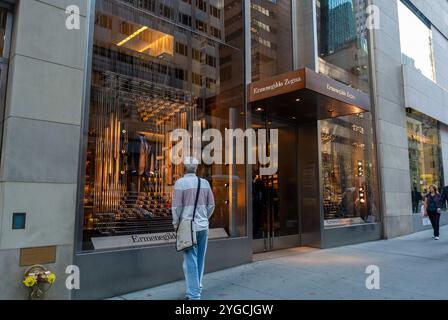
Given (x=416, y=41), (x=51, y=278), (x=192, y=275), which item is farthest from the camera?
(x=416, y=41)

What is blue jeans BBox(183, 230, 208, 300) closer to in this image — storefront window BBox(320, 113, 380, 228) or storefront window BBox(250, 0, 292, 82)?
storefront window BBox(250, 0, 292, 82)

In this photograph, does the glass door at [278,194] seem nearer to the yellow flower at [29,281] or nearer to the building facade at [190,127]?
the building facade at [190,127]

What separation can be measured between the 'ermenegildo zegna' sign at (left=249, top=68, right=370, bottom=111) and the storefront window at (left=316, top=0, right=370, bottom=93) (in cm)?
244

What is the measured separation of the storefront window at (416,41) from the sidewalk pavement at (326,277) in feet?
27.8

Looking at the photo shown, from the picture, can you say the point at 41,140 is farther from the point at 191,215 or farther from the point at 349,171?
the point at 349,171

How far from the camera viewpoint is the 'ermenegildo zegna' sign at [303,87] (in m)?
6.72

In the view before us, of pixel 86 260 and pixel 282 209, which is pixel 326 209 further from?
pixel 86 260

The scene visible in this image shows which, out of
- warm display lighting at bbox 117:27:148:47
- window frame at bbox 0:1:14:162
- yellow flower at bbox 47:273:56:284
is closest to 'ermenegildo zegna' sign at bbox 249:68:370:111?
warm display lighting at bbox 117:27:148:47

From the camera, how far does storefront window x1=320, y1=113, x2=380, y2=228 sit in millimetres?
9734

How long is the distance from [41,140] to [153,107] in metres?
2.74

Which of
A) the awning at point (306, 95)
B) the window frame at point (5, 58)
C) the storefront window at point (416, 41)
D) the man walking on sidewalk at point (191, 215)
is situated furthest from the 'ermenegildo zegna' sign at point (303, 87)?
the storefront window at point (416, 41)

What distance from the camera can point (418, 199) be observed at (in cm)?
1350

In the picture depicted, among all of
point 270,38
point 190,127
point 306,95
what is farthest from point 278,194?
point 270,38

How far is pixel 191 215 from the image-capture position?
471 cm
